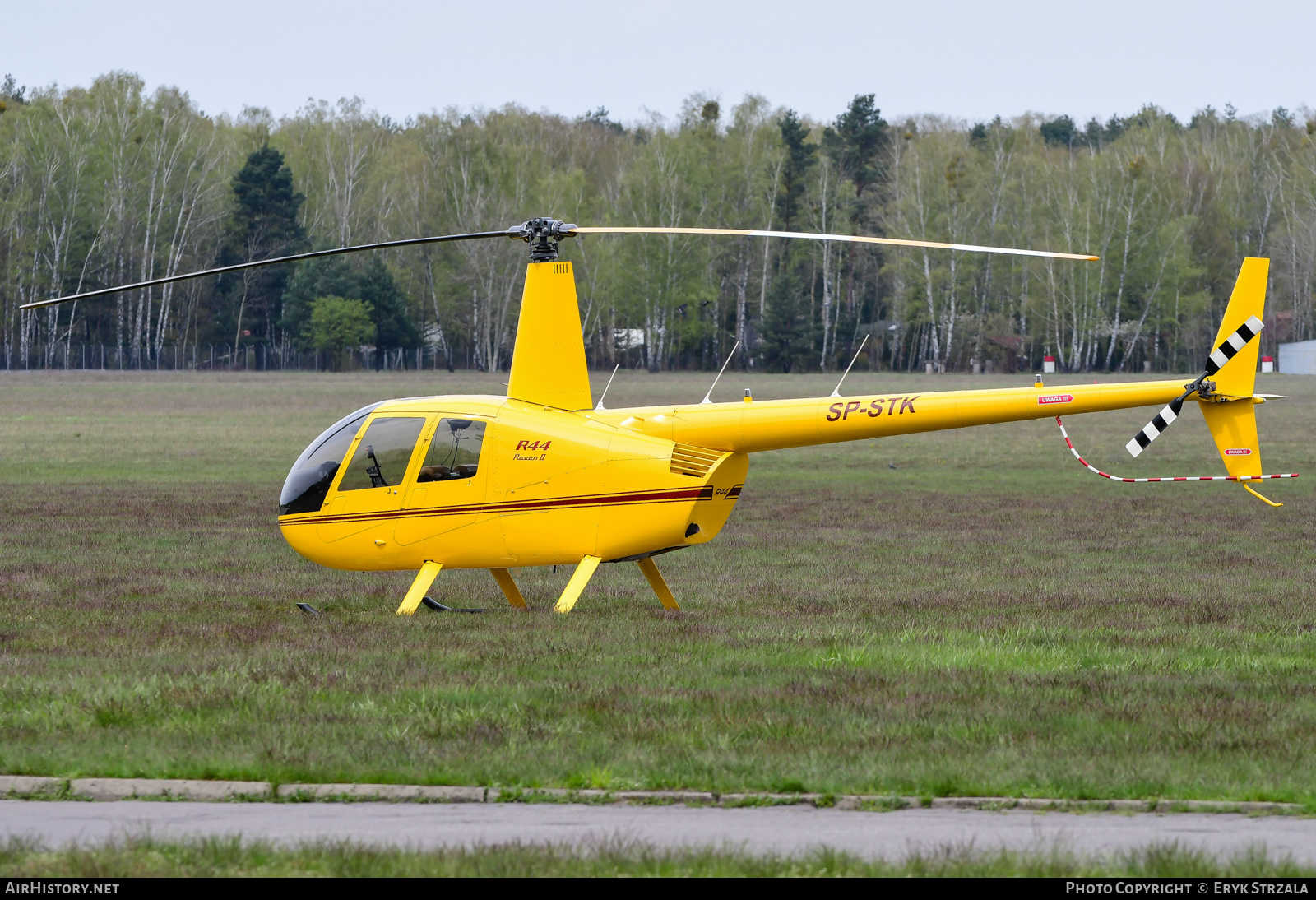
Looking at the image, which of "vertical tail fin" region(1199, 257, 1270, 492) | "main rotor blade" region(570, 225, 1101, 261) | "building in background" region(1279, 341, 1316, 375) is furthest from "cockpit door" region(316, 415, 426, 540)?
"building in background" region(1279, 341, 1316, 375)

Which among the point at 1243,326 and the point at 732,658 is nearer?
the point at 732,658

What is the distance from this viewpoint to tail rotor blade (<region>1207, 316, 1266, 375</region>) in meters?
13.1

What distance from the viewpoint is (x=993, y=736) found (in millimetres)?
8352

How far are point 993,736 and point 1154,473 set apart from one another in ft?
78.0

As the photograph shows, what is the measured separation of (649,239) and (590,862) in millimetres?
86857

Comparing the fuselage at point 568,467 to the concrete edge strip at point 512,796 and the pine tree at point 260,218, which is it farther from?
the pine tree at point 260,218

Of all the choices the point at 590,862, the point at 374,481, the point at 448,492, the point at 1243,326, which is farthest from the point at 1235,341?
the point at 590,862

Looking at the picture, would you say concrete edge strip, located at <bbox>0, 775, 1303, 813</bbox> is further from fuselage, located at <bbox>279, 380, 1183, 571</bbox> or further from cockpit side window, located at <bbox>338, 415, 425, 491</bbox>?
cockpit side window, located at <bbox>338, 415, 425, 491</bbox>

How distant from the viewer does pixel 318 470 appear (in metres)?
13.5

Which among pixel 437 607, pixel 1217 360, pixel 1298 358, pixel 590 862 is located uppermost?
pixel 1217 360

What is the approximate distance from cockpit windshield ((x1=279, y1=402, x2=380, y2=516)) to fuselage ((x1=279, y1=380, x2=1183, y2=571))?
0.9 inches

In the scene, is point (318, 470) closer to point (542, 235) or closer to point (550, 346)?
point (550, 346)

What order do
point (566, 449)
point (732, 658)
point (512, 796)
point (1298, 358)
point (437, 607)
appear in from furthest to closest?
1. point (1298, 358)
2. point (437, 607)
3. point (566, 449)
4. point (732, 658)
5. point (512, 796)

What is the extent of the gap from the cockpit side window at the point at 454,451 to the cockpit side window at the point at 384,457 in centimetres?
19
